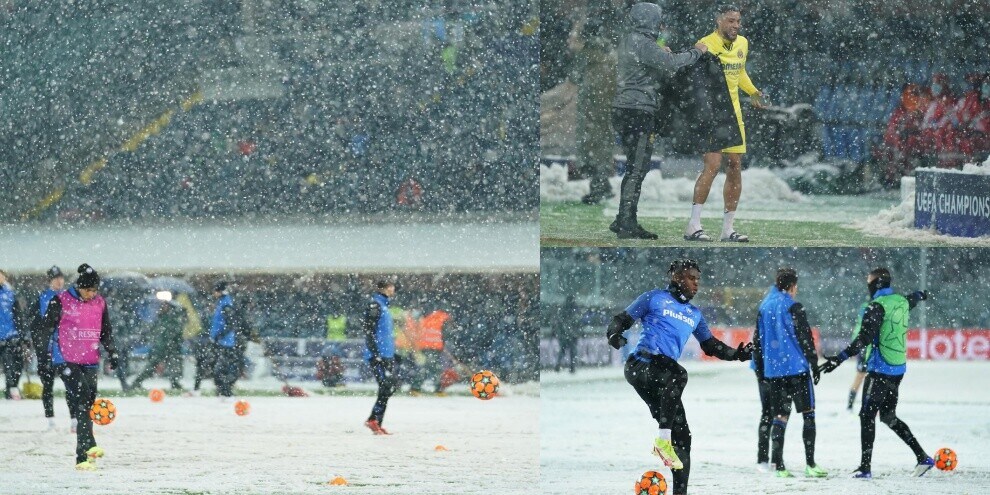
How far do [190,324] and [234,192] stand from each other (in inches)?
59.7

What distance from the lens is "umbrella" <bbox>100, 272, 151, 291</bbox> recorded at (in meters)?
10.7

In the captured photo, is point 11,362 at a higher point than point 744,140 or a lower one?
lower

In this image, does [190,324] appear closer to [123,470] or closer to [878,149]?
[123,470]

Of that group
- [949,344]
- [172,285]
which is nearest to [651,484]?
[172,285]

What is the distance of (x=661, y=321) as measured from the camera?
5355 mm

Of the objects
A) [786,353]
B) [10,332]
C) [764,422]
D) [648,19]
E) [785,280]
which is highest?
[648,19]

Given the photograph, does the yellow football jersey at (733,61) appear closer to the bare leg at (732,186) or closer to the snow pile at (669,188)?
the bare leg at (732,186)

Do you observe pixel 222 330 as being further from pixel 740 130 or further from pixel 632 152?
pixel 740 130

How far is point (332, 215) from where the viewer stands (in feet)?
36.6

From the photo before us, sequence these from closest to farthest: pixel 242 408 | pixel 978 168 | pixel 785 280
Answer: pixel 785 280, pixel 978 168, pixel 242 408

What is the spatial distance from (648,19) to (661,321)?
1.91 meters

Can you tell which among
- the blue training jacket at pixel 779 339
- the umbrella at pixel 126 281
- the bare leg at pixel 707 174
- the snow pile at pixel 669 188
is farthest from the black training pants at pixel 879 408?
the umbrella at pixel 126 281

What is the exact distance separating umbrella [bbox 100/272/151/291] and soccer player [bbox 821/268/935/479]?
20.7 feet

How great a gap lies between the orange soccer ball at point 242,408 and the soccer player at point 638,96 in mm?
3418
